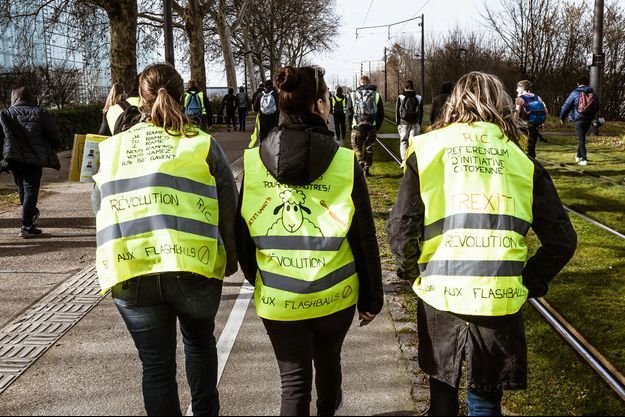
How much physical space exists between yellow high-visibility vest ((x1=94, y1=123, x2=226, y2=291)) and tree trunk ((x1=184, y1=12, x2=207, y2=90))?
31534mm

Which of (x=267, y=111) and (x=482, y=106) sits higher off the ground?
(x=482, y=106)

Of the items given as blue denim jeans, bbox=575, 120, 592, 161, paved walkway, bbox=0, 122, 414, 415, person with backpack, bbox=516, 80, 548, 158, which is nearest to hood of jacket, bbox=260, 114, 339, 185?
paved walkway, bbox=0, 122, 414, 415

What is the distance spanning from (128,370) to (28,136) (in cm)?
522

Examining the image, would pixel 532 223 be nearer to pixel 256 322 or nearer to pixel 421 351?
pixel 421 351

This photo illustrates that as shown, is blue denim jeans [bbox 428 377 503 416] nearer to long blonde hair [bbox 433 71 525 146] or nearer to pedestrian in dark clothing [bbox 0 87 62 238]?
long blonde hair [bbox 433 71 525 146]

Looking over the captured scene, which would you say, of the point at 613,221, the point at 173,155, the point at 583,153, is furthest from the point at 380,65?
the point at 173,155

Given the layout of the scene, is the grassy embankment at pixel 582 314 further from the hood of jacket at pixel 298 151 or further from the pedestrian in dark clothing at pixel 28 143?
the pedestrian in dark clothing at pixel 28 143

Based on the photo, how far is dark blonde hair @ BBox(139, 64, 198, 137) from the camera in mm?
3270

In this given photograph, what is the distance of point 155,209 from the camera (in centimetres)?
313

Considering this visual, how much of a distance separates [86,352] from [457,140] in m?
3.27

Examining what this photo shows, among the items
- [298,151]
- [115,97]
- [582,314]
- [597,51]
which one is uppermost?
[597,51]

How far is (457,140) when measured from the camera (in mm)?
2947

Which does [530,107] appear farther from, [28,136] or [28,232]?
[28,232]

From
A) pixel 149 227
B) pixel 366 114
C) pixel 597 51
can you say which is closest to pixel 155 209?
pixel 149 227
